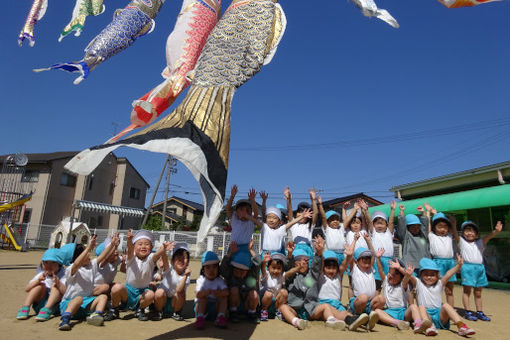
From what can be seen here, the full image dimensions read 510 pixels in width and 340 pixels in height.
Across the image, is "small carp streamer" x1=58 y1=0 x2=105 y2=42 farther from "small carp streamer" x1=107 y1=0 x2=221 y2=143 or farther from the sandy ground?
the sandy ground

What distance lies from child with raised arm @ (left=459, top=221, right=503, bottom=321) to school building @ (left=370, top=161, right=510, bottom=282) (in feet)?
12.9

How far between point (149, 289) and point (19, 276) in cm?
485

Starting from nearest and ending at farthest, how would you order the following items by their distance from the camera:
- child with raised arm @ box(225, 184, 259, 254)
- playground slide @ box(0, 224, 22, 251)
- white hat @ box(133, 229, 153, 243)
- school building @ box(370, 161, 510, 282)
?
white hat @ box(133, 229, 153, 243)
child with raised arm @ box(225, 184, 259, 254)
school building @ box(370, 161, 510, 282)
playground slide @ box(0, 224, 22, 251)

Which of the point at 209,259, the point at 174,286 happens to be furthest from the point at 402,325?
the point at 174,286

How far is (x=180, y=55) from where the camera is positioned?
2.79 meters

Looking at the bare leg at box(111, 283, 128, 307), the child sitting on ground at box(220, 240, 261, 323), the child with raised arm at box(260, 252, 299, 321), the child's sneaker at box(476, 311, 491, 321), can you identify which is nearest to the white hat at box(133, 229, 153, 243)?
the bare leg at box(111, 283, 128, 307)

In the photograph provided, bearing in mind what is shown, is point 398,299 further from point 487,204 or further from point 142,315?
point 487,204

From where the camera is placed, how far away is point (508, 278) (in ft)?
28.5

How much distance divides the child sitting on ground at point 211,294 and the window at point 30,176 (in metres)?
20.8

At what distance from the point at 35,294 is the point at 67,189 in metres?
20.0

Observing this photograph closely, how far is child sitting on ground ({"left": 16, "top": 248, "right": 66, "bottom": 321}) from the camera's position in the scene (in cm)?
376

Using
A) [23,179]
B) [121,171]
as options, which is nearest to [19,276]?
[23,179]

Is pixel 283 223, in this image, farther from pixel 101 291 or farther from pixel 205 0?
pixel 205 0

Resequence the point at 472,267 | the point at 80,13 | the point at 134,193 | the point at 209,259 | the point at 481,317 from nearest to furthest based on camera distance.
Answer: the point at 80,13, the point at 209,259, the point at 481,317, the point at 472,267, the point at 134,193
